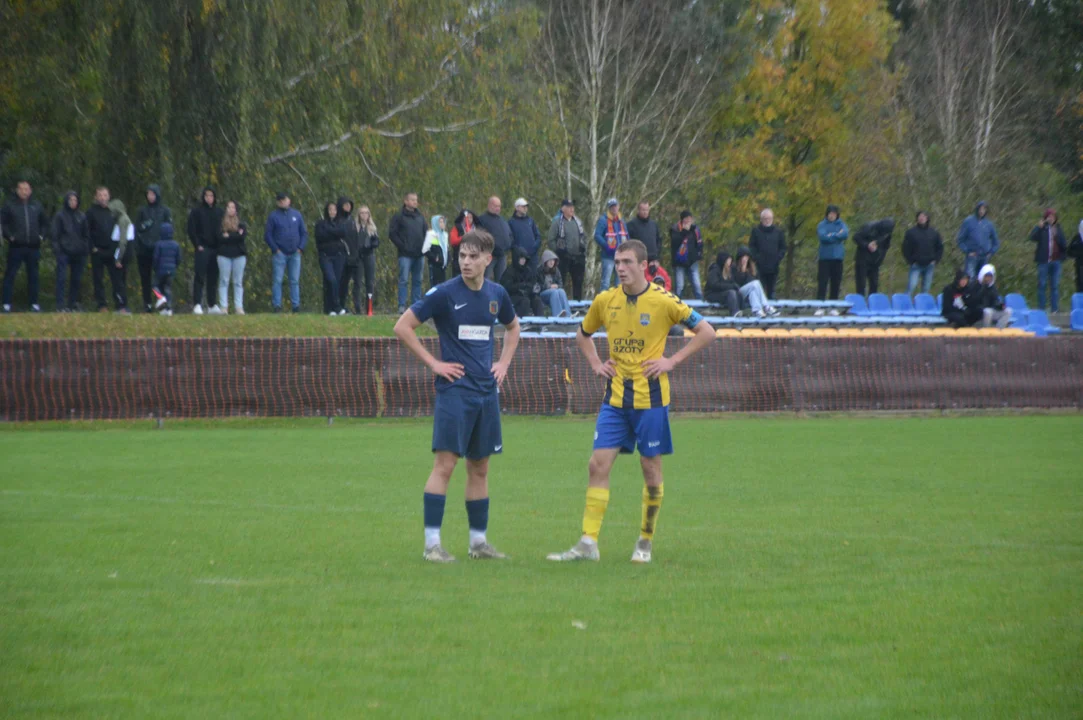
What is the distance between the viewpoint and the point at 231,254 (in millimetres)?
24125

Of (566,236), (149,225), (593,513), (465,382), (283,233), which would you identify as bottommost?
(593,513)

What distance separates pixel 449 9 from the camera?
3034 centimetres

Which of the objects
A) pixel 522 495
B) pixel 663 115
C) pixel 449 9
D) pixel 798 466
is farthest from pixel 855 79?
pixel 522 495

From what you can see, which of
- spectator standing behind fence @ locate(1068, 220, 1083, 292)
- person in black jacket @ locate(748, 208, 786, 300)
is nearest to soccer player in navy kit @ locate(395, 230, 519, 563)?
person in black jacket @ locate(748, 208, 786, 300)

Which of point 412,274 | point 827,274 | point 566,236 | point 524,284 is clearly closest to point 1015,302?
point 827,274

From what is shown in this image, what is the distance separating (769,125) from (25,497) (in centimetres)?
3318

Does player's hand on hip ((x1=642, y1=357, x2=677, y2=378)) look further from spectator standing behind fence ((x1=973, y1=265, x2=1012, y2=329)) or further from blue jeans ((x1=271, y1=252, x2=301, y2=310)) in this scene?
spectator standing behind fence ((x1=973, y1=265, x2=1012, y2=329))

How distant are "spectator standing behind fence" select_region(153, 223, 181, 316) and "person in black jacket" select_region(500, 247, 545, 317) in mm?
5979

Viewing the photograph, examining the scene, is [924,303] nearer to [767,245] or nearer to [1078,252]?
[1078,252]

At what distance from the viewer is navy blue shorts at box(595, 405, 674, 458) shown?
8883 mm

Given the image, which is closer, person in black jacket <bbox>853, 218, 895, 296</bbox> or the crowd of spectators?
the crowd of spectators

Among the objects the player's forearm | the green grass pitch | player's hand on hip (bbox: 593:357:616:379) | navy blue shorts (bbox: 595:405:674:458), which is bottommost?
the green grass pitch

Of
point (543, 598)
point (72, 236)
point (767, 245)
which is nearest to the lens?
point (543, 598)

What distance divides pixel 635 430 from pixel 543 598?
180 cm
